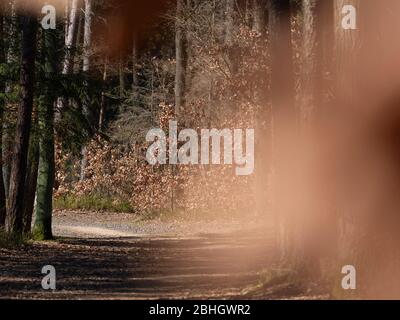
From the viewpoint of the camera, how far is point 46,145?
1991 centimetres

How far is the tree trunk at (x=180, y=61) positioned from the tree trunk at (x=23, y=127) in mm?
12469

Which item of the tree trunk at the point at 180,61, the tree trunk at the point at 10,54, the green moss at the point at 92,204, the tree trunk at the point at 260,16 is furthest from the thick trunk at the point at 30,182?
the green moss at the point at 92,204

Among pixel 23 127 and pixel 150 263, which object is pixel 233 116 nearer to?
pixel 23 127

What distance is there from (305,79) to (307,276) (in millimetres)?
2999

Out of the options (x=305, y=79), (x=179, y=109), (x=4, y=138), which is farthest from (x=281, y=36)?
(x=179, y=109)

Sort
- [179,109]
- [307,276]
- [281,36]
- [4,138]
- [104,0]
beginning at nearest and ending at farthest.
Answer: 1. [307,276]
2. [281,36]
3. [4,138]
4. [179,109]
5. [104,0]

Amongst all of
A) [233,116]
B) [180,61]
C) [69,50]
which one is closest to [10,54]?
[69,50]

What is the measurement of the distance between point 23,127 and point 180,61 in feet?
49.7

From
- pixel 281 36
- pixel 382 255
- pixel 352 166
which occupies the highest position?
pixel 281 36

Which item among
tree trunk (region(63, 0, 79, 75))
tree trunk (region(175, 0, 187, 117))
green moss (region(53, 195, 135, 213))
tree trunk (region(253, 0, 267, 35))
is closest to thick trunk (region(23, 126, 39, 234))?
tree trunk (region(63, 0, 79, 75))

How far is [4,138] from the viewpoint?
64.5 feet

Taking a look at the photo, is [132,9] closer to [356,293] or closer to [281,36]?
[281,36]

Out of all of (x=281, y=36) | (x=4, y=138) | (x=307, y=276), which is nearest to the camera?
(x=307, y=276)

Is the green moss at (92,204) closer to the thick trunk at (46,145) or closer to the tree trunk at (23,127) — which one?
the thick trunk at (46,145)
